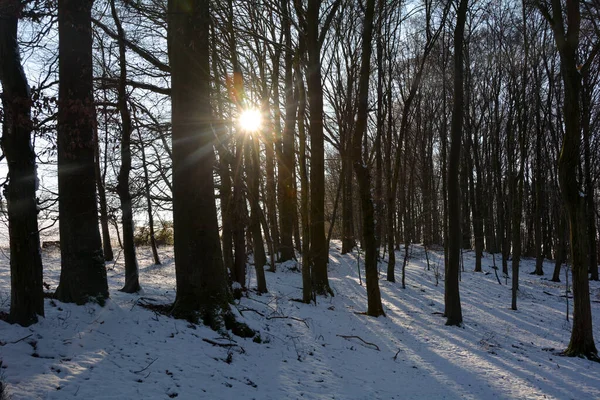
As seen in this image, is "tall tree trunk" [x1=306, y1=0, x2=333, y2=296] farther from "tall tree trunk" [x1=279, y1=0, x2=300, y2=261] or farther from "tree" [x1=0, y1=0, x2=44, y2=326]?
"tree" [x1=0, y1=0, x2=44, y2=326]

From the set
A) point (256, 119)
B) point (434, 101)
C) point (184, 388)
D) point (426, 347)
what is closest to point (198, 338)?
point (184, 388)

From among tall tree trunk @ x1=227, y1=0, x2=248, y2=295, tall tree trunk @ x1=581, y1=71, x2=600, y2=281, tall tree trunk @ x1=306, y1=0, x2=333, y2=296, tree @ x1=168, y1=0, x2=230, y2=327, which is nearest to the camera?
tree @ x1=168, y1=0, x2=230, y2=327

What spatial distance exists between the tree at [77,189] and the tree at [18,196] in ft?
3.53

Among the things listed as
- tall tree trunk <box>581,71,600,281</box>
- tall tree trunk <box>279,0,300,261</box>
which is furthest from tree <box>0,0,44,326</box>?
tall tree trunk <box>581,71,600,281</box>

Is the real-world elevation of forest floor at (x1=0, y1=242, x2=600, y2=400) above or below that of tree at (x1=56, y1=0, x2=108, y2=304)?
below

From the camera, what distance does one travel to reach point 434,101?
21.5 metres

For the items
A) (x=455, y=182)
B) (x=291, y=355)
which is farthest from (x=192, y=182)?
(x=455, y=182)

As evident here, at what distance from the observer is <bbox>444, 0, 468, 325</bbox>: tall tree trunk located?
10.1m

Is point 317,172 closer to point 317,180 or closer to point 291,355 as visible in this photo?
point 317,180

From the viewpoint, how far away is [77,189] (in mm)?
6098

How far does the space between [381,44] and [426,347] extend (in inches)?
480

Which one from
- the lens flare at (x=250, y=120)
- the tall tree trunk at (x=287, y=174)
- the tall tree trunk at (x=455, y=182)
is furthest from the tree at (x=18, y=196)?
the tall tree trunk at (x=287, y=174)

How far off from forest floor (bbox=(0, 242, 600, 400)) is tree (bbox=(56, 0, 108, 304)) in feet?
1.27

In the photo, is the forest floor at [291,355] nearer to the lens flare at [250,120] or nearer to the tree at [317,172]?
the tree at [317,172]
